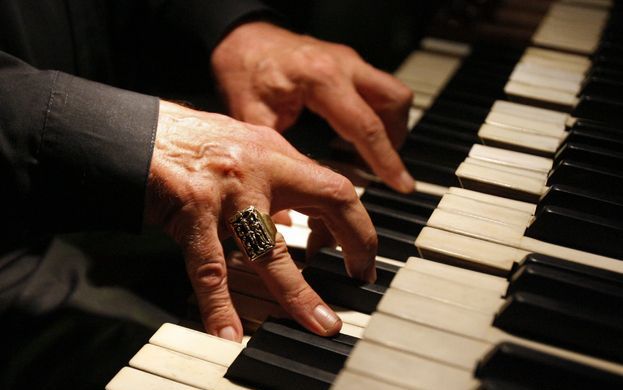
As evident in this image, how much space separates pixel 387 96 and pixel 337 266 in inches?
20.0

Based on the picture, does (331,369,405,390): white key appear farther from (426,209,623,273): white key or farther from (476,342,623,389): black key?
(426,209,623,273): white key

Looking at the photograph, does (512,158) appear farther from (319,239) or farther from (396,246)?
(319,239)

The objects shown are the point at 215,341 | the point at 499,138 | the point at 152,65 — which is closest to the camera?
the point at 215,341

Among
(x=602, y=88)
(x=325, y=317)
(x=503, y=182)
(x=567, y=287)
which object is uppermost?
(x=602, y=88)

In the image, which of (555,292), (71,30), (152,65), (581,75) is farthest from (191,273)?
(152,65)

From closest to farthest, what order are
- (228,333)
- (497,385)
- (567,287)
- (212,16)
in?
1. (497,385)
2. (567,287)
3. (228,333)
4. (212,16)

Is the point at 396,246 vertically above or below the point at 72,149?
above

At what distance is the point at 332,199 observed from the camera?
1003mm

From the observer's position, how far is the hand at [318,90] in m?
1.34

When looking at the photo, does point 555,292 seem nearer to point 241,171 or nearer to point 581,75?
point 241,171

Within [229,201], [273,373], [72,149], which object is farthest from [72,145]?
[273,373]

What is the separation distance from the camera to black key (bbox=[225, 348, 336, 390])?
2.60 feet

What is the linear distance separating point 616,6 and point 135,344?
1429 mm

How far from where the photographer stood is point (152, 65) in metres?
1.89
